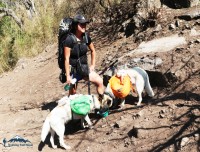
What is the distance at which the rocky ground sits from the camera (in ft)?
13.8

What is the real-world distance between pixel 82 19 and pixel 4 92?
13.0 ft

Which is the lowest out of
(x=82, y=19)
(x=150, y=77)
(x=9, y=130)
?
(x=9, y=130)

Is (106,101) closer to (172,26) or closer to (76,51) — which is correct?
(76,51)

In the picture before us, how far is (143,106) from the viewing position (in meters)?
4.94

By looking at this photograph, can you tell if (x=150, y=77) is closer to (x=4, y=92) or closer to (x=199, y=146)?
(x=199, y=146)

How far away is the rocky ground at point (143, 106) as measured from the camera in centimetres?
419

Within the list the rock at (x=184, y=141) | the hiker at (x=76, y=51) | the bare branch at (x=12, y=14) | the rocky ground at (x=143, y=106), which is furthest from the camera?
the bare branch at (x=12, y=14)

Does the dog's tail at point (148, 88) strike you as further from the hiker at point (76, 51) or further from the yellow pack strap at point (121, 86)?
the hiker at point (76, 51)

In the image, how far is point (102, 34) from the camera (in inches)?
334

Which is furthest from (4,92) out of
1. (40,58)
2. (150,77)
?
(150,77)

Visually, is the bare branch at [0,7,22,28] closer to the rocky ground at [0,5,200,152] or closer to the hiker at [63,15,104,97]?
the rocky ground at [0,5,200,152]

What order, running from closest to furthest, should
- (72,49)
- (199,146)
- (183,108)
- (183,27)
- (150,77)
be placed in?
(199,146) → (183,108) → (72,49) → (150,77) → (183,27)

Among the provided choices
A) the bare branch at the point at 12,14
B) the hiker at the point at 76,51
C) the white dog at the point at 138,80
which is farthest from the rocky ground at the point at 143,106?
the bare branch at the point at 12,14

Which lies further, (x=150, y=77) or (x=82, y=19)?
(x=150, y=77)
